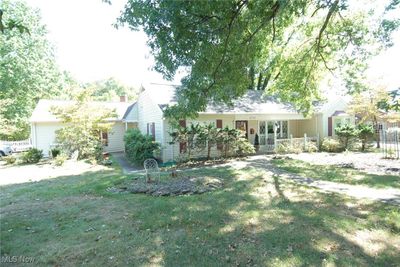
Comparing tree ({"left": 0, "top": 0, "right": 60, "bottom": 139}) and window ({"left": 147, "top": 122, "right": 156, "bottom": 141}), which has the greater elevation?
tree ({"left": 0, "top": 0, "right": 60, "bottom": 139})

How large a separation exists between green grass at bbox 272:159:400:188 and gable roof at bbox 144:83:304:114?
16.5 feet

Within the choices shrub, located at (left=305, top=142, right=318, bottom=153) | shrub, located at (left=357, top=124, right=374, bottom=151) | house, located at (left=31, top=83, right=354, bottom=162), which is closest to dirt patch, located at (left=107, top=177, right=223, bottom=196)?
house, located at (left=31, top=83, right=354, bottom=162)

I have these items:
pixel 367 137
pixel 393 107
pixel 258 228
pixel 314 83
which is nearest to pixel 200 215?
pixel 258 228

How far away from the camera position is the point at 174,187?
8766 millimetres

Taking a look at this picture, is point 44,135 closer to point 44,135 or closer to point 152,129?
point 44,135

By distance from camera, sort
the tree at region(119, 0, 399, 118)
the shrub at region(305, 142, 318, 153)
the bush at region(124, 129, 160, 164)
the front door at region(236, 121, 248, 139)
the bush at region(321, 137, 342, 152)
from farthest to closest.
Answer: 1. the front door at region(236, 121, 248, 139)
2. the bush at region(321, 137, 342, 152)
3. the shrub at region(305, 142, 318, 153)
4. the bush at region(124, 129, 160, 164)
5. the tree at region(119, 0, 399, 118)

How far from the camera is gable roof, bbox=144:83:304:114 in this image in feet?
55.1

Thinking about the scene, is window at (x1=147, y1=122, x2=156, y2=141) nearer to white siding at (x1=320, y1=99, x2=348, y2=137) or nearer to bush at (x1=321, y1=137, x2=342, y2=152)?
bush at (x1=321, y1=137, x2=342, y2=152)

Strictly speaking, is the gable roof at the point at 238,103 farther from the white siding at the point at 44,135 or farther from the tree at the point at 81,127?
the white siding at the point at 44,135

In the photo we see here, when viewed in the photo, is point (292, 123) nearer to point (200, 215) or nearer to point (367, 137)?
point (367, 137)

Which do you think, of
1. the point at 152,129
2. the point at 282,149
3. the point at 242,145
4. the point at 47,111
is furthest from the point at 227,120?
the point at 47,111

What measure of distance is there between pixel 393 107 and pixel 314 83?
459 inches

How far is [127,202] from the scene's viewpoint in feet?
24.7

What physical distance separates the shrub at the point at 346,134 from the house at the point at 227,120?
5.73ft
